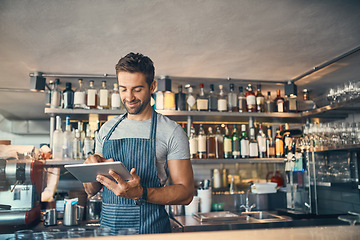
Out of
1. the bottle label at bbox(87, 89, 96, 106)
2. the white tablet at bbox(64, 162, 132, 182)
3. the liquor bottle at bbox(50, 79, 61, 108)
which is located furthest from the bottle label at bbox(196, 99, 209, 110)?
the white tablet at bbox(64, 162, 132, 182)

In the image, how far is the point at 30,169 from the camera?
2.25 metres

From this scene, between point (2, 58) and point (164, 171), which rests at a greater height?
point (2, 58)

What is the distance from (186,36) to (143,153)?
103cm

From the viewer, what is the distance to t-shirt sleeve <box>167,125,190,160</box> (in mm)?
1479

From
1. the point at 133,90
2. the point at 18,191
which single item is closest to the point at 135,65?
the point at 133,90

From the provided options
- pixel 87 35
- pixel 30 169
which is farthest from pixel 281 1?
pixel 30 169

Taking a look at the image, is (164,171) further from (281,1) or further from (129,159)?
(281,1)

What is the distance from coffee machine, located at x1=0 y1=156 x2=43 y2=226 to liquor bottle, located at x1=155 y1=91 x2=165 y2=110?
1.17 metres

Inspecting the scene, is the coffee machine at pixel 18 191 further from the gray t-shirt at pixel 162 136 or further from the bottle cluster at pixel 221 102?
the bottle cluster at pixel 221 102

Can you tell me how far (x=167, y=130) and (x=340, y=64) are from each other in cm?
194

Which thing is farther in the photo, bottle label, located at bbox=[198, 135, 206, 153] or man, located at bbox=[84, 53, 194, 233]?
bottle label, located at bbox=[198, 135, 206, 153]

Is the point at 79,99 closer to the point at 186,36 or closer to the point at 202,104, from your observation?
the point at 202,104

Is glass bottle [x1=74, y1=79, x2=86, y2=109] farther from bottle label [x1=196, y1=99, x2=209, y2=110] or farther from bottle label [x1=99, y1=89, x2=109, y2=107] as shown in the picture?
bottle label [x1=196, y1=99, x2=209, y2=110]

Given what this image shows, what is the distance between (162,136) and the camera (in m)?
1.52
